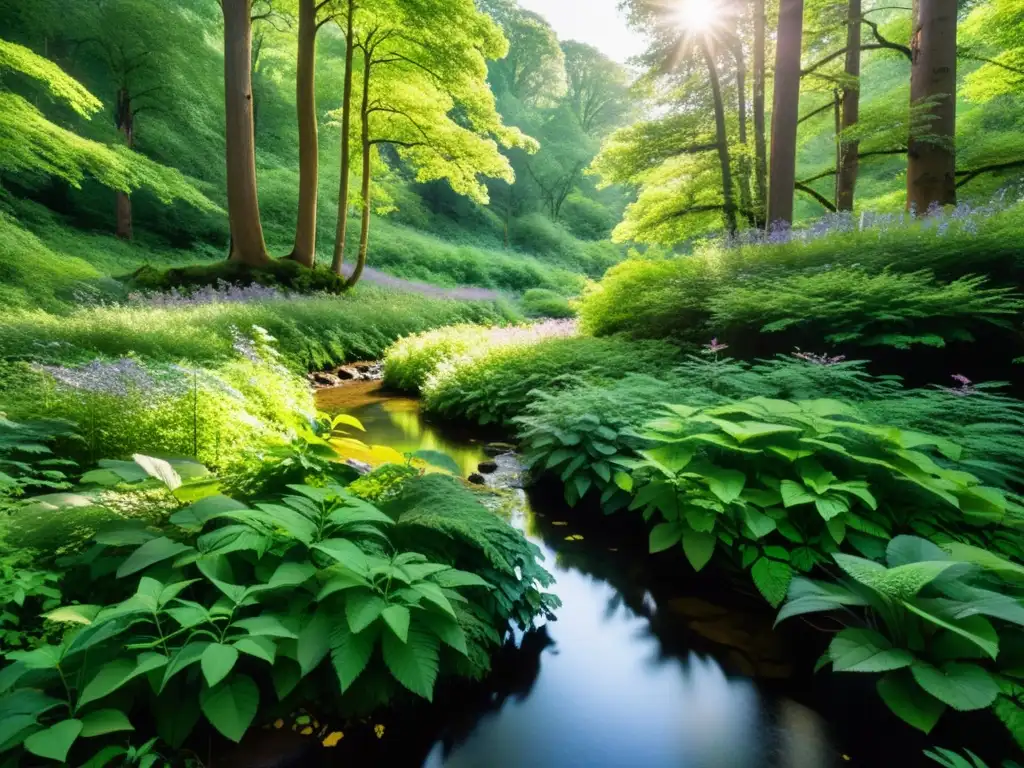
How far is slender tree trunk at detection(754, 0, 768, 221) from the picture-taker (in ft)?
33.4

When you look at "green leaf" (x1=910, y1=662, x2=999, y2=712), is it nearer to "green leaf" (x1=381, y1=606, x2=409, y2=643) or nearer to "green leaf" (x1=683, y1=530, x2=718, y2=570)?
"green leaf" (x1=683, y1=530, x2=718, y2=570)

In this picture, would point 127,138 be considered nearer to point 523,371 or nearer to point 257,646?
point 523,371

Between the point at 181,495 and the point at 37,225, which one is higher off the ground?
the point at 37,225

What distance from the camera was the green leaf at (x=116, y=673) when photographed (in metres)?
1.50

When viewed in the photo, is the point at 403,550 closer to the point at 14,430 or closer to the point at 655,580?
the point at 655,580

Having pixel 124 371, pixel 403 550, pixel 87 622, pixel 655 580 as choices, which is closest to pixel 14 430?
pixel 124 371

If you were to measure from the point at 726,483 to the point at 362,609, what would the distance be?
1924 mm

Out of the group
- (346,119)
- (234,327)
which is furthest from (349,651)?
(346,119)

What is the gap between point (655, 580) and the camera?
3.17 metres

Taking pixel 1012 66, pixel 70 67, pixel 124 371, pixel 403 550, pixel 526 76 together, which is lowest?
pixel 403 550

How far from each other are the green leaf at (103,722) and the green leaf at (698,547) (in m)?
2.33

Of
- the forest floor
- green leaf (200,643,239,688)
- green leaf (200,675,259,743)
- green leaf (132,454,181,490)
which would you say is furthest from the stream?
the forest floor

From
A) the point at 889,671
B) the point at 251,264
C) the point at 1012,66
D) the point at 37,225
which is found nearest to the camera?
the point at 889,671

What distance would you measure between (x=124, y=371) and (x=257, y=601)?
225cm
